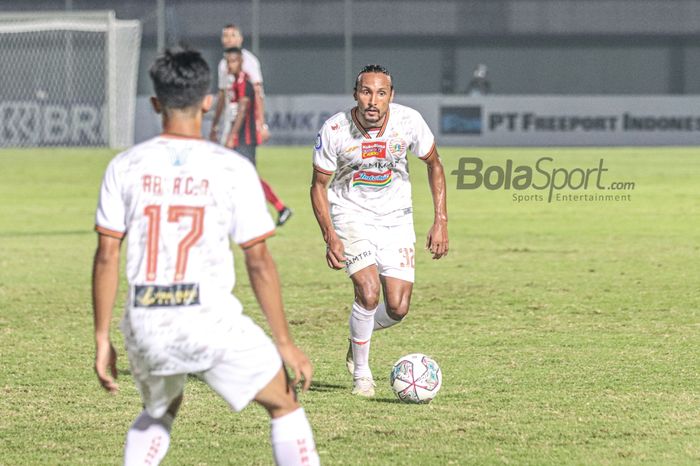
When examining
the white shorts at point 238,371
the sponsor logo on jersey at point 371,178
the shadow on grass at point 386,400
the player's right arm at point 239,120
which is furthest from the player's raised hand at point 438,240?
the player's right arm at point 239,120

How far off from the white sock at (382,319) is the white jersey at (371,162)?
1.75ft

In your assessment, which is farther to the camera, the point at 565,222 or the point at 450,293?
the point at 565,222

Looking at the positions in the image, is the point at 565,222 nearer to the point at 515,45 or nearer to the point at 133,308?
the point at 133,308

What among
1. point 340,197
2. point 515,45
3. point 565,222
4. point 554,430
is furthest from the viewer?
point 515,45

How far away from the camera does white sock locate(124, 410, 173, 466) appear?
14.4ft

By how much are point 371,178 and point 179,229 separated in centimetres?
362

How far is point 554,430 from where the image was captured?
619cm

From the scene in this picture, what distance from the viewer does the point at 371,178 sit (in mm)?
7688

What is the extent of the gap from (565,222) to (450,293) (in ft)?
22.5

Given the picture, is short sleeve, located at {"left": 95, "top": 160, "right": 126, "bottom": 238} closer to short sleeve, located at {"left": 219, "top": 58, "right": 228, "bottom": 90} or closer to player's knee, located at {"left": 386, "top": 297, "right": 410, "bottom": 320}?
player's knee, located at {"left": 386, "top": 297, "right": 410, "bottom": 320}

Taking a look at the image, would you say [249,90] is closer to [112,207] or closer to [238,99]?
[238,99]

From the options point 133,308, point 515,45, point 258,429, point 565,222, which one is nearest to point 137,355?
point 133,308

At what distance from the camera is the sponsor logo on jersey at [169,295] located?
4.16 metres

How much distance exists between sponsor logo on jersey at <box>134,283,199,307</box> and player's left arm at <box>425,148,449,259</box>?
330 centimetres
